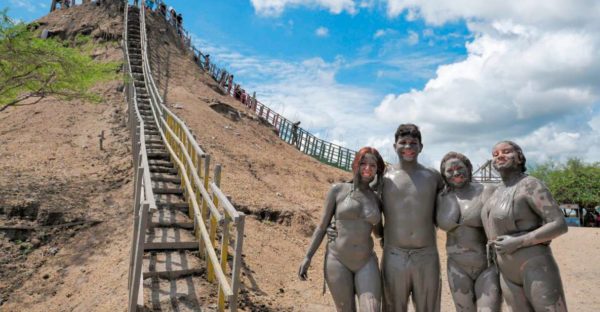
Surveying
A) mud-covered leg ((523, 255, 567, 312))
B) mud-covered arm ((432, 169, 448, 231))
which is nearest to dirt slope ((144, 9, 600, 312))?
mud-covered arm ((432, 169, 448, 231))

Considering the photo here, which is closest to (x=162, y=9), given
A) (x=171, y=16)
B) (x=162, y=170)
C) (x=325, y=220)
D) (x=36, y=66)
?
(x=171, y=16)

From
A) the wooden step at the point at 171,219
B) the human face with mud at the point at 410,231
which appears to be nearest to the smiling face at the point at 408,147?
the human face with mud at the point at 410,231

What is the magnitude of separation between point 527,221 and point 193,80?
2049 centimetres

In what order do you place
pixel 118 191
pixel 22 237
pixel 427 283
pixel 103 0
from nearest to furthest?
pixel 427 283
pixel 22 237
pixel 118 191
pixel 103 0

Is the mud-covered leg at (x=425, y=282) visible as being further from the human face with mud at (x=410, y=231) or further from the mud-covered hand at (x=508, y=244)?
the mud-covered hand at (x=508, y=244)

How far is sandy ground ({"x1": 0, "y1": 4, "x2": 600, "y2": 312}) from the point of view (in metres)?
5.99

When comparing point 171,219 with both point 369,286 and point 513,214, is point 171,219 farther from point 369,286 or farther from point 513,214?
point 513,214

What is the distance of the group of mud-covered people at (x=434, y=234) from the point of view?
2.67 m

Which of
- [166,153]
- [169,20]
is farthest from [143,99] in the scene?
[169,20]

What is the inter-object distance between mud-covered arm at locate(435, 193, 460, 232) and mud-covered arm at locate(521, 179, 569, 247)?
18.5 inches

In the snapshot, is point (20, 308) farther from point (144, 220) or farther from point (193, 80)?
point (193, 80)

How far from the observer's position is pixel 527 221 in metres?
2.73

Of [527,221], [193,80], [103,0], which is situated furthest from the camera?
[103,0]

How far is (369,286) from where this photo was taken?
313cm
